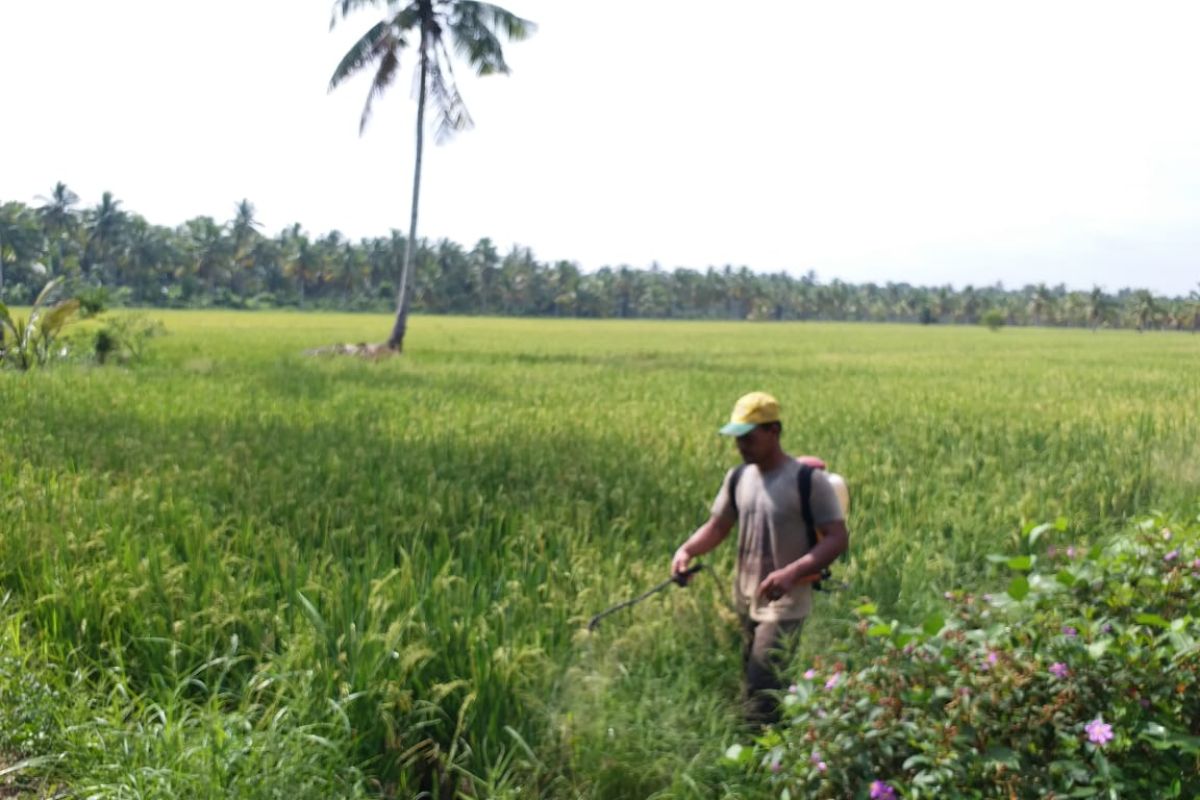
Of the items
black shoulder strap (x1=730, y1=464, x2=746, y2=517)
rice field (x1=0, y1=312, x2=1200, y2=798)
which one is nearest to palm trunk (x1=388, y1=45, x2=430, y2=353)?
rice field (x1=0, y1=312, x2=1200, y2=798)

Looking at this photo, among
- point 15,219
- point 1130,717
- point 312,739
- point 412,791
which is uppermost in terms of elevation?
point 15,219

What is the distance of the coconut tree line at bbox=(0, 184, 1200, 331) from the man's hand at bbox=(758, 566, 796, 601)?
61.8 metres

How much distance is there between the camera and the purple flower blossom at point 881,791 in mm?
2352

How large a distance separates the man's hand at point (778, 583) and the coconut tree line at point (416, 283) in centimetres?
6184

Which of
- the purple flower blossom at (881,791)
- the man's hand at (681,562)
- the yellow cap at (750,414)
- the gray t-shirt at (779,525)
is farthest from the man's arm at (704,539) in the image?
the purple flower blossom at (881,791)

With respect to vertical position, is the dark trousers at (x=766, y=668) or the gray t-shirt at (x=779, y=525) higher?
the gray t-shirt at (x=779, y=525)

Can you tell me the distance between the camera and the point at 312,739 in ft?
9.62

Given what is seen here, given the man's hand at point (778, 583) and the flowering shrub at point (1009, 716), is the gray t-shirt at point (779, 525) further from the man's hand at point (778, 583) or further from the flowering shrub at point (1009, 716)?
the flowering shrub at point (1009, 716)

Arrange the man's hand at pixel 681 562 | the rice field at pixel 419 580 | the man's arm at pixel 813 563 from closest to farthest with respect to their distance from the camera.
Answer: the rice field at pixel 419 580
the man's arm at pixel 813 563
the man's hand at pixel 681 562

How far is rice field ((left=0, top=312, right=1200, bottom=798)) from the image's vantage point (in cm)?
314

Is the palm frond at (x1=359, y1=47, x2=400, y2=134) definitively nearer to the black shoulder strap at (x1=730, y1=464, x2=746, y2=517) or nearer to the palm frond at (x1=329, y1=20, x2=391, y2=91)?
the palm frond at (x1=329, y1=20, x2=391, y2=91)

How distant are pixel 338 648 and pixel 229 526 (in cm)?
180

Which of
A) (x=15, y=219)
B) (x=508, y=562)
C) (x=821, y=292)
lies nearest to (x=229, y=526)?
(x=508, y=562)

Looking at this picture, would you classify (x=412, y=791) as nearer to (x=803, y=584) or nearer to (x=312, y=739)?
(x=312, y=739)
